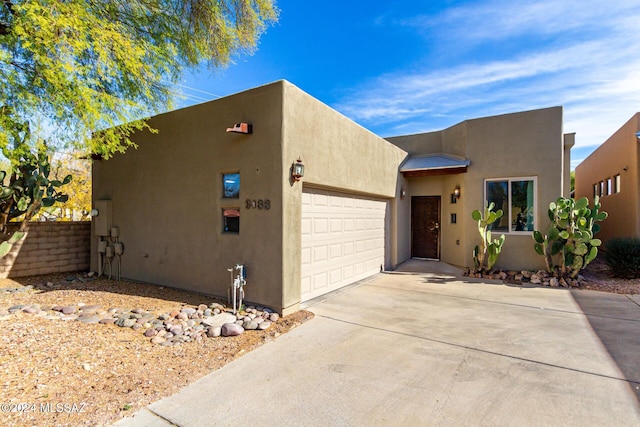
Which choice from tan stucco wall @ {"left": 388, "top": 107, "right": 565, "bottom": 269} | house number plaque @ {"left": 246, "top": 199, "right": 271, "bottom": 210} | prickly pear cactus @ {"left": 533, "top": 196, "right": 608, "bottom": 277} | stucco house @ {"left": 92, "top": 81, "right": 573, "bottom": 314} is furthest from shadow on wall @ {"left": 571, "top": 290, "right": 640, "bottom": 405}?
house number plaque @ {"left": 246, "top": 199, "right": 271, "bottom": 210}

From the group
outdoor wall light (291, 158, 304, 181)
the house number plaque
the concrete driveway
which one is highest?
outdoor wall light (291, 158, 304, 181)

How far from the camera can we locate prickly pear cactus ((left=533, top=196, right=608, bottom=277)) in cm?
734

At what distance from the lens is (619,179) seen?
37.9ft

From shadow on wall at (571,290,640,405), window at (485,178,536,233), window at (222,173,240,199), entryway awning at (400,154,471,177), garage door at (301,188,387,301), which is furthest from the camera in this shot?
entryway awning at (400,154,471,177)

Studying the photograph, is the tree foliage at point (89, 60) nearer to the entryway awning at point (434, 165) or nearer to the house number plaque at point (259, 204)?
the house number plaque at point (259, 204)

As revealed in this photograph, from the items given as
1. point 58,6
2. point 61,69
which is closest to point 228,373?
point 61,69

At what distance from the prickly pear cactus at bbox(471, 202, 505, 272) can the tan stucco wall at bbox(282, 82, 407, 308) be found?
2.88m

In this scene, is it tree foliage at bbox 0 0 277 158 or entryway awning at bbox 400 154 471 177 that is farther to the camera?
entryway awning at bbox 400 154 471 177

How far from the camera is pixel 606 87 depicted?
8.26 metres

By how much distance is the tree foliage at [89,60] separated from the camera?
4.13 m

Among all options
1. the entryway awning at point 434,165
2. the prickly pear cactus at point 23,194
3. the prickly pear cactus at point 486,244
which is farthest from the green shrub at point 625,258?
the prickly pear cactus at point 23,194

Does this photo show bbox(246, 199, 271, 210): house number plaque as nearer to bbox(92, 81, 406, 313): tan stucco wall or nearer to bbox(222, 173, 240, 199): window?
bbox(92, 81, 406, 313): tan stucco wall

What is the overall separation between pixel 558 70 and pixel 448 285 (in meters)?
6.07

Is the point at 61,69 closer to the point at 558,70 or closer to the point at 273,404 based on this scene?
the point at 273,404
